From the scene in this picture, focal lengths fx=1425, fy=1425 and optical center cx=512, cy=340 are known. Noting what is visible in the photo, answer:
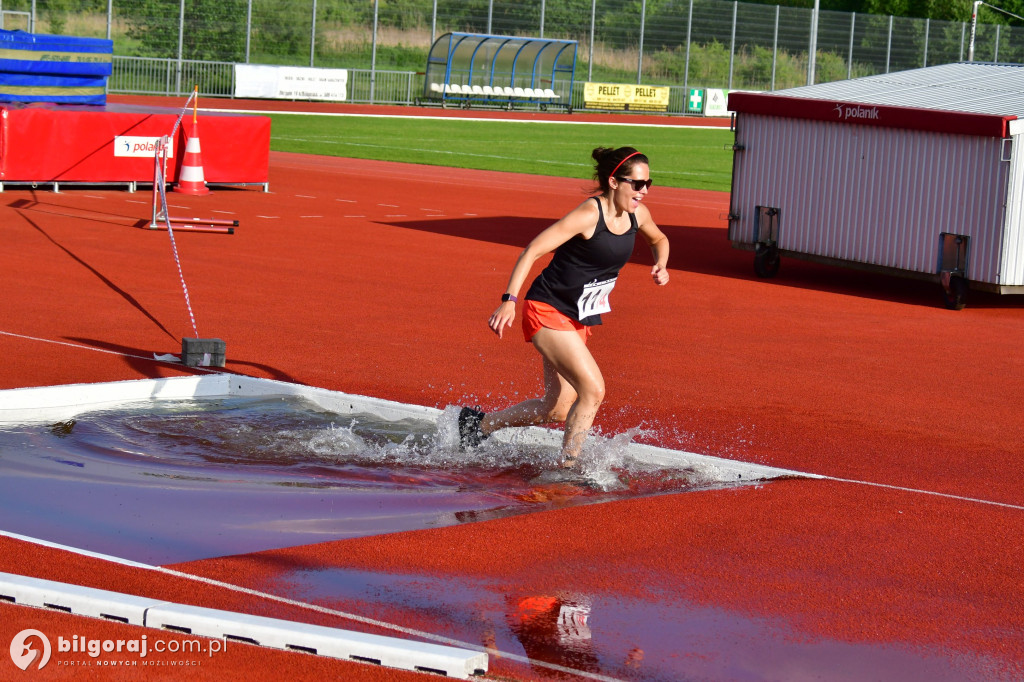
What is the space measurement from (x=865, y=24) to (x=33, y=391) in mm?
64094

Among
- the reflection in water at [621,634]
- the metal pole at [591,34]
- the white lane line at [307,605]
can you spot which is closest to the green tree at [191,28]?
the metal pole at [591,34]

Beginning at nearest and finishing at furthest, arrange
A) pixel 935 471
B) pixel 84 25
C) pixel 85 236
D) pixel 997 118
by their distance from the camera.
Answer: pixel 935 471, pixel 997 118, pixel 85 236, pixel 84 25

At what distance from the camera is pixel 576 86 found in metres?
62.3

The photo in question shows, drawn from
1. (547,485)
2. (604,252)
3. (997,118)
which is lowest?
(547,485)

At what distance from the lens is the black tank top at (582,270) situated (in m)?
7.25

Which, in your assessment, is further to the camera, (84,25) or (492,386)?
(84,25)

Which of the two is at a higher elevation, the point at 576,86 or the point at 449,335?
the point at 576,86

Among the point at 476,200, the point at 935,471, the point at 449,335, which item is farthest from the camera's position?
the point at 476,200

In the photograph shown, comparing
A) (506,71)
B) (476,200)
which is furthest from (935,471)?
(506,71)

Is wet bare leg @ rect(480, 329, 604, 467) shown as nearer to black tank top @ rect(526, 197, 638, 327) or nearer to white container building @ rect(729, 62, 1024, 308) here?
black tank top @ rect(526, 197, 638, 327)

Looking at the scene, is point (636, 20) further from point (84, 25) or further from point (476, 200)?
point (476, 200)

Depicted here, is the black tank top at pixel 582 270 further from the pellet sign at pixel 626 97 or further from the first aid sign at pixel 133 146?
the pellet sign at pixel 626 97

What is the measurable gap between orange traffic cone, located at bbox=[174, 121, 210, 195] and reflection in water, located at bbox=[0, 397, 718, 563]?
45.2ft

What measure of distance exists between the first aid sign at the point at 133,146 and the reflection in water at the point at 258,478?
14.2m
